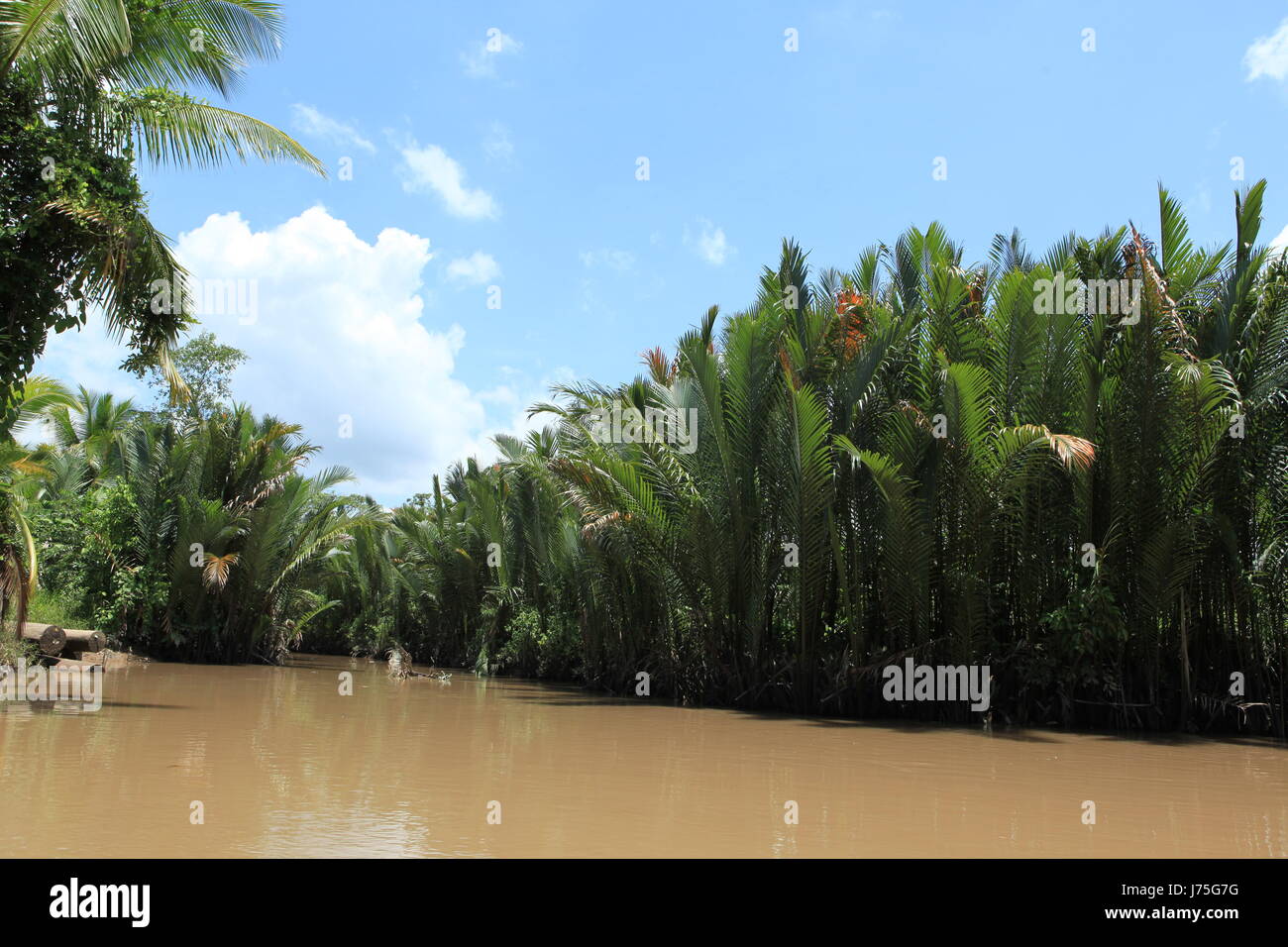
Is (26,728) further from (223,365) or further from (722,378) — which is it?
(223,365)

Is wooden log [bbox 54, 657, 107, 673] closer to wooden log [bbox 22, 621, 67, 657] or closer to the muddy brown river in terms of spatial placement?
wooden log [bbox 22, 621, 67, 657]

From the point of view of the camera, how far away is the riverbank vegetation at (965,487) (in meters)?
10.8

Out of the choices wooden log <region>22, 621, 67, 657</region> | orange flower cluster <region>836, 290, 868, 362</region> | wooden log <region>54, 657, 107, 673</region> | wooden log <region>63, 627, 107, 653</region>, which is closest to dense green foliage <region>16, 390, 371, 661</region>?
wooden log <region>63, 627, 107, 653</region>

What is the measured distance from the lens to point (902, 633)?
1195 centimetres

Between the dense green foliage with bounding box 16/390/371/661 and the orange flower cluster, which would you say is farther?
the dense green foliage with bounding box 16/390/371/661

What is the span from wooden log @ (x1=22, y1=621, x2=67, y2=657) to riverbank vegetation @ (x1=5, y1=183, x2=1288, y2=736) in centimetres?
286

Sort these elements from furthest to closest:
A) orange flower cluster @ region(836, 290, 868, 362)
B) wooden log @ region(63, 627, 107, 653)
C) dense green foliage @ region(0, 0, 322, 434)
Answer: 1. wooden log @ region(63, 627, 107, 653)
2. orange flower cluster @ region(836, 290, 868, 362)
3. dense green foliage @ region(0, 0, 322, 434)

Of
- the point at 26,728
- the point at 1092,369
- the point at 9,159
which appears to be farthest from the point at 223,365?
the point at 1092,369

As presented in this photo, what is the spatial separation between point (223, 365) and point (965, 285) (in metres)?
32.3

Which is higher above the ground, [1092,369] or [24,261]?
[24,261]

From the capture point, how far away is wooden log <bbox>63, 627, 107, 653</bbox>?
1590 cm

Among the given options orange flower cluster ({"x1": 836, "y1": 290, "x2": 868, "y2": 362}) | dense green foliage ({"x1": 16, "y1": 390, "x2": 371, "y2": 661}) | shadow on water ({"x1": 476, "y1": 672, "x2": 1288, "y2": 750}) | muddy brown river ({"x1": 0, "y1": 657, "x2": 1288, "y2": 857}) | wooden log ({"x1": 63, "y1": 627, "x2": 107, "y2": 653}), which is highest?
orange flower cluster ({"x1": 836, "y1": 290, "x2": 868, "y2": 362})

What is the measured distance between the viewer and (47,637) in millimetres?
14406

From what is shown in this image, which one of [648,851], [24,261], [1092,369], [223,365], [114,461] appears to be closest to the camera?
[648,851]
